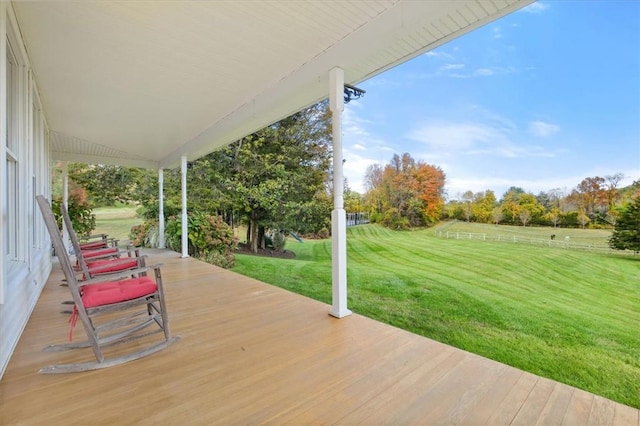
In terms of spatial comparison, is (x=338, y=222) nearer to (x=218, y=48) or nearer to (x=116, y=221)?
(x=218, y=48)

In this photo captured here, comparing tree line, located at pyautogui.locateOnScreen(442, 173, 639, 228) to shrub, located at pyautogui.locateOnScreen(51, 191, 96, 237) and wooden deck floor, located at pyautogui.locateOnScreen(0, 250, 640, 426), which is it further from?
shrub, located at pyautogui.locateOnScreen(51, 191, 96, 237)

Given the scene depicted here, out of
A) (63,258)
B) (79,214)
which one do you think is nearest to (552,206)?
(63,258)

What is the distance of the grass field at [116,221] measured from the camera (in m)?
9.74

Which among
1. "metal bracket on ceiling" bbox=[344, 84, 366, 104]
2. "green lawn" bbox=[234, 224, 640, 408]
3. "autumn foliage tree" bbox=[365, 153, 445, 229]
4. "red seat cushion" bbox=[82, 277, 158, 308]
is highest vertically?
"metal bracket on ceiling" bbox=[344, 84, 366, 104]

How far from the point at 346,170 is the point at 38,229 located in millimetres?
5173

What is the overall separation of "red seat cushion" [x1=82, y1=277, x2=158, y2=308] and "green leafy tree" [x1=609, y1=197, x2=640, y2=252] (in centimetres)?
444

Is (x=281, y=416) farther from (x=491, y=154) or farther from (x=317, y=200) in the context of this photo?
(x=317, y=200)

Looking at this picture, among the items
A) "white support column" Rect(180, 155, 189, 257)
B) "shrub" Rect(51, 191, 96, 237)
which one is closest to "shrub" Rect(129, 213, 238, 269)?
"white support column" Rect(180, 155, 189, 257)

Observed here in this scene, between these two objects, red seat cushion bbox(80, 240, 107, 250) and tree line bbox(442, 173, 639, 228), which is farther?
red seat cushion bbox(80, 240, 107, 250)

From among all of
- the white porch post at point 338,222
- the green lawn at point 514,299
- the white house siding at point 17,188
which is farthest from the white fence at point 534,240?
the white house siding at point 17,188

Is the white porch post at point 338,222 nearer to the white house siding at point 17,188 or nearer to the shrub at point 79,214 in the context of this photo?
the white house siding at point 17,188

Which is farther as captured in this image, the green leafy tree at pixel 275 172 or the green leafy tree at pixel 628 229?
the green leafy tree at pixel 275 172

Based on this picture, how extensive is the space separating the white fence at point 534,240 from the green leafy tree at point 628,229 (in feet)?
0.23

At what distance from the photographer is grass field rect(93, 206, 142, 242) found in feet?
32.0
